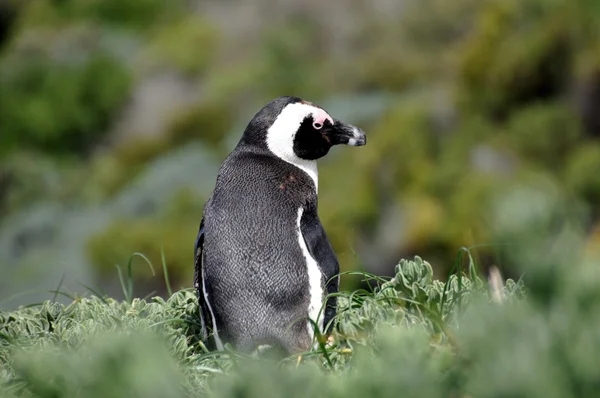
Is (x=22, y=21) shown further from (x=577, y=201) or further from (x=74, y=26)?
(x=577, y=201)

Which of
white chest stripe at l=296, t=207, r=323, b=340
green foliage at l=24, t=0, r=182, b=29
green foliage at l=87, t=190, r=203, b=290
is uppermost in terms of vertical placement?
green foliage at l=24, t=0, r=182, b=29

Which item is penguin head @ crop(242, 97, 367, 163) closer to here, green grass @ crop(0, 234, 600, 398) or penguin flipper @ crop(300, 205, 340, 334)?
penguin flipper @ crop(300, 205, 340, 334)

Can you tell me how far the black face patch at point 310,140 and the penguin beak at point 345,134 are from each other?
0.10 ft

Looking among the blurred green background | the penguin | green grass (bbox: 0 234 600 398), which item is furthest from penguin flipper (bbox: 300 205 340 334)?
the blurred green background

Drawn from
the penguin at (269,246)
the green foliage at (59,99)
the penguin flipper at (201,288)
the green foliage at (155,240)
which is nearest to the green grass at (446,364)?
the penguin at (269,246)

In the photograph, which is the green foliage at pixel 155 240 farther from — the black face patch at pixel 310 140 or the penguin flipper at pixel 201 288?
the penguin flipper at pixel 201 288

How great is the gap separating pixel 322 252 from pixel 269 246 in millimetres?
278

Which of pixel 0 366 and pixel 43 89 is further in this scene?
pixel 43 89

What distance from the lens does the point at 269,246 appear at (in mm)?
3094

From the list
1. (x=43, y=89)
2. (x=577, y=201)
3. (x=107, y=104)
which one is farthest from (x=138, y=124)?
(x=577, y=201)

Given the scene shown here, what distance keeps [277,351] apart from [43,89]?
1236 cm

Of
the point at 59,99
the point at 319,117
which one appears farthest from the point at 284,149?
the point at 59,99

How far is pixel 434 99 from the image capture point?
416 inches

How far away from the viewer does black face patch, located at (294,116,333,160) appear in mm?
3500
